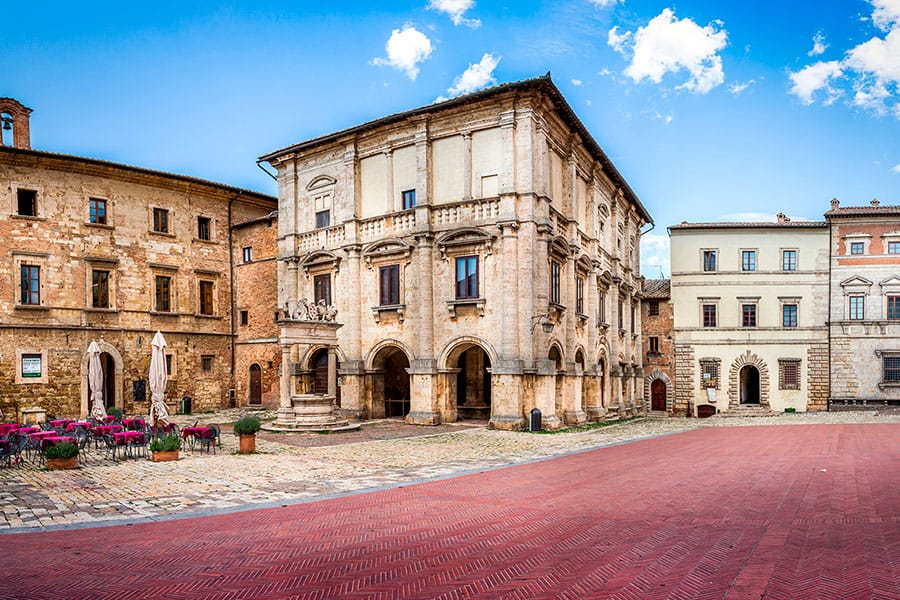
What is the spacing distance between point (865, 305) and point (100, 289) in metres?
41.5

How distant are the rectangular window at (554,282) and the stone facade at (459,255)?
1.7 inches

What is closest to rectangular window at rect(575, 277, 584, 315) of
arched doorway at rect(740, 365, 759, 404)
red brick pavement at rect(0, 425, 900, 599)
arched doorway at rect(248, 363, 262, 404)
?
red brick pavement at rect(0, 425, 900, 599)

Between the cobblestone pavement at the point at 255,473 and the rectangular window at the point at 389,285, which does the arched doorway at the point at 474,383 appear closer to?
the rectangular window at the point at 389,285

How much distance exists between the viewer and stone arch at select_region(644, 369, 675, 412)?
39.4 m

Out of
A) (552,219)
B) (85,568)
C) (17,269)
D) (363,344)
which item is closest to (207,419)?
(363,344)

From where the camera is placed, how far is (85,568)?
6883 millimetres

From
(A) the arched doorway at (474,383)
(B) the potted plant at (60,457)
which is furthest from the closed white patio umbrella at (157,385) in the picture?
(A) the arched doorway at (474,383)

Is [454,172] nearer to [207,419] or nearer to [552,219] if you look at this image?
[552,219]

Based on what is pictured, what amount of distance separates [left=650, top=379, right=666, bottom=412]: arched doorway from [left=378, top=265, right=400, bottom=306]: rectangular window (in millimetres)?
22172

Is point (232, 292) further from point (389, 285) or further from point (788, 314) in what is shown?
point (788, 314)

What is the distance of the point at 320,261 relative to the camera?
27.6 m

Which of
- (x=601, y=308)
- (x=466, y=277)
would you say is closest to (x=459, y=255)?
(x=466, y=277)

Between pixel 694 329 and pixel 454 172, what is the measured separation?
2243 centimetres

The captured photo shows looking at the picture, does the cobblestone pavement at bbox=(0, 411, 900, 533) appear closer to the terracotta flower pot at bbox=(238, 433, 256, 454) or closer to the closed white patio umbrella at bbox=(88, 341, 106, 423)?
the terracotta flower pot at bbox=(238, 433, 256, 454)
